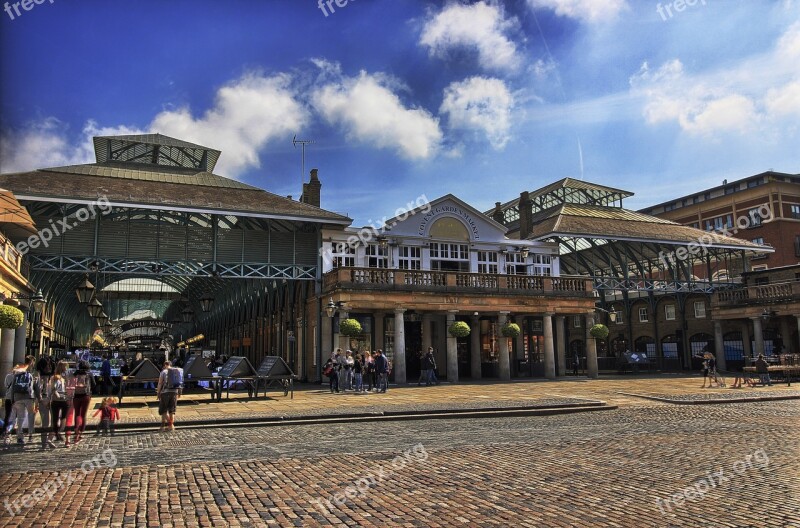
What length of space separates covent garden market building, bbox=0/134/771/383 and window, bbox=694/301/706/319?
10.3 feet

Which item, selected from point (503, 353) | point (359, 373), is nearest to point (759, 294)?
point (503, 353)

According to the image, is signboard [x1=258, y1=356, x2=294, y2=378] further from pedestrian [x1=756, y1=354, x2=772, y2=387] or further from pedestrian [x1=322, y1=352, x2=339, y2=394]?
pedestrian [x1=756, y1=354, x2=772, y2=387]

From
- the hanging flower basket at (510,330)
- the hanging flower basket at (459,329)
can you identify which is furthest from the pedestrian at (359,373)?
the hanging flower basket at (510,330)

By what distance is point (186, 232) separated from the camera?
2898 cm

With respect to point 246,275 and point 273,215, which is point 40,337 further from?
point 273,215

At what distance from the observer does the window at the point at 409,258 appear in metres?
32.1

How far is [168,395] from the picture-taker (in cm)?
1401

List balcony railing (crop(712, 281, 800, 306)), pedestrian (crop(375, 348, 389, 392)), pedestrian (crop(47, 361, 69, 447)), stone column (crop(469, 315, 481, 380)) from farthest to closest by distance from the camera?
balcony railing (crop(712, 281, 800, 306)), stone column (crop(469, 315, 481, 380)), pedestrian (crop(375, 348, 389, 392)), pedestrian (crop(47, 361, 69, 447))

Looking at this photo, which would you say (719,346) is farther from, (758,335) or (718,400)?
(718,400)

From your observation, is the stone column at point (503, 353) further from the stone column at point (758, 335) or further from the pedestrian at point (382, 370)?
the stone column at point (758, 335)

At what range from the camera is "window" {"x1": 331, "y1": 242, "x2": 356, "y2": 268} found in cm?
3089

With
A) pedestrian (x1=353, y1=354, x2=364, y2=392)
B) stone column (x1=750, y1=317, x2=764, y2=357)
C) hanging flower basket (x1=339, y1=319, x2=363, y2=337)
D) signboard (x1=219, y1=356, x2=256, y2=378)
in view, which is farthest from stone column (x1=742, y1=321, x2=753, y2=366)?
signboard (x1=219, y1=356, x2=256, y2=378)

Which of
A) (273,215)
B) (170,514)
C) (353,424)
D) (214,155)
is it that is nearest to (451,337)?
(273,215)

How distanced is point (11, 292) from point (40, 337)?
12.1 m
